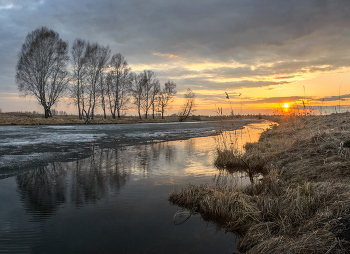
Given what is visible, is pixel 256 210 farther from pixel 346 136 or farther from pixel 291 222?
pixel 346 136

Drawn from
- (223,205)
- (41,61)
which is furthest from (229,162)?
(41,61)

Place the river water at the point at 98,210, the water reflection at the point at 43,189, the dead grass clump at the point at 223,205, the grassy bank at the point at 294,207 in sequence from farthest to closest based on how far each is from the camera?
1. the water reflection at the point at 43,189
2. the dead grass clump at the point at 223,205
3. the river water at the point at 98,210
4. the grassy bank at the point at 294,207

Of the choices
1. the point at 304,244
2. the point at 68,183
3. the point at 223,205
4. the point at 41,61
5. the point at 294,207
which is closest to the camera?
the point at 304,244

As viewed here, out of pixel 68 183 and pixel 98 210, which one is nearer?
pixel 98 210

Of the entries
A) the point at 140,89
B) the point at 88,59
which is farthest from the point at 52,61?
the point at 140,89

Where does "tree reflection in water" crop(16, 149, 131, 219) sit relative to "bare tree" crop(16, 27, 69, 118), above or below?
below

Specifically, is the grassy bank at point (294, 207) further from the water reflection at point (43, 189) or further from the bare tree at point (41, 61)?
the bare tree at point (41, 61)

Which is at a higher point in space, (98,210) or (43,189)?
(43,189)

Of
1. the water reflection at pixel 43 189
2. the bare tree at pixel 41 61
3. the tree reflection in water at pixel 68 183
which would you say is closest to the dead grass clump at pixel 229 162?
the tree reflection in water at pixel 68 183

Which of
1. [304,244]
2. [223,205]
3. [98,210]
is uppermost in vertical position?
[304,244]

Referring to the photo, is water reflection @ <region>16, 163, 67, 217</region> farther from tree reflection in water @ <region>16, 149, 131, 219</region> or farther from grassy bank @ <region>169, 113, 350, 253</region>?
grassy bank @ <region>169, 113, 350, 253</region>

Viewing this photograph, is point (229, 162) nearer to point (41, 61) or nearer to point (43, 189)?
point (43, 189)

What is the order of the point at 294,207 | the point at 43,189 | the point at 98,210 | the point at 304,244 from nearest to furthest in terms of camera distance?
the point at 304,244, the point at 294,207, the point at 98,210, the point at 43,189

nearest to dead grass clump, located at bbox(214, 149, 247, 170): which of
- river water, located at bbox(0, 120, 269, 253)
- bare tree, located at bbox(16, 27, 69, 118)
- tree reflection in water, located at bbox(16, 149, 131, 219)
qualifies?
river water, located at bbox(0, 120, 269, 253)
